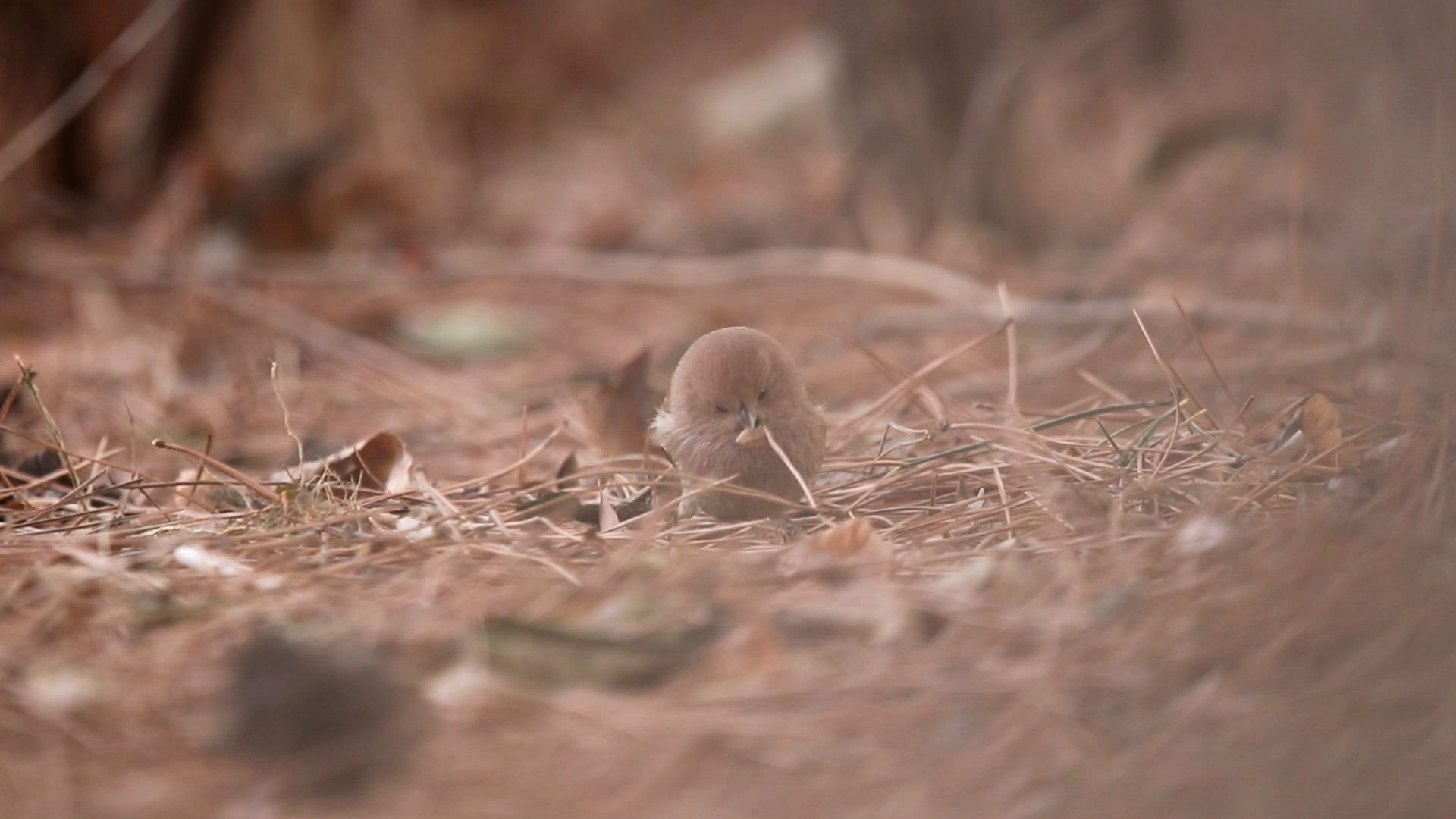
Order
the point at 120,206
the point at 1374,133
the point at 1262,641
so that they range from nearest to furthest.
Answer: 1. the point at 1262,641
2. the point at 1374,133
3. the point at 120,206

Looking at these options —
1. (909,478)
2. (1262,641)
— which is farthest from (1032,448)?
(1262,641)

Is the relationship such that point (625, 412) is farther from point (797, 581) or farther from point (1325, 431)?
point (1325, 431)

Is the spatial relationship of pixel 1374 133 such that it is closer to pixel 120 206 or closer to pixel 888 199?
pixel 888 199

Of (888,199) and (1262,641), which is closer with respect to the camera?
(1262,641)

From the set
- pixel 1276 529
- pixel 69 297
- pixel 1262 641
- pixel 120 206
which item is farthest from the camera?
pixel 120 206

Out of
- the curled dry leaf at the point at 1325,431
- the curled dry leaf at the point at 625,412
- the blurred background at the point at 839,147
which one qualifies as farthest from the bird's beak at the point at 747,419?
the blurred background at the point at 839,147

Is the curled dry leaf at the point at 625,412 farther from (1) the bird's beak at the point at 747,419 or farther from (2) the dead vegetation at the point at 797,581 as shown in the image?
(1) the bird's beak at the point at 747,419

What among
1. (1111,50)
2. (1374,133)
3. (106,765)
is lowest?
(106,765)
